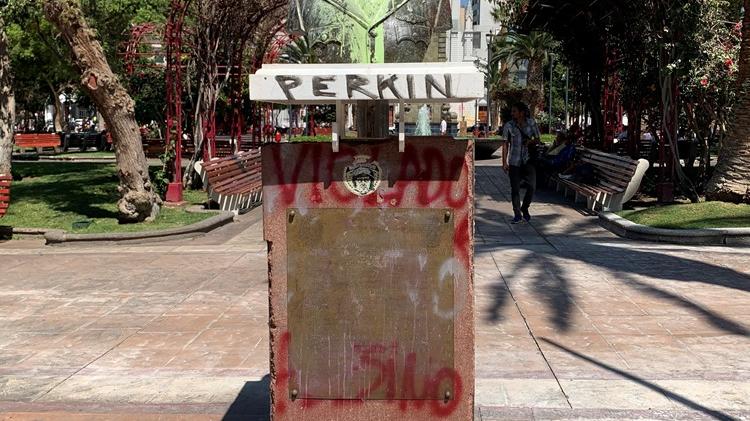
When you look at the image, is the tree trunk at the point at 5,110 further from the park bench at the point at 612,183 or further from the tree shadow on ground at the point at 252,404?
the tree shadow on ground at the point at 252,404

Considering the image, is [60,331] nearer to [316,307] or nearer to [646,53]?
[316,307]

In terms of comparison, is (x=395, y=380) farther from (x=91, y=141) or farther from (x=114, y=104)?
(x=91, y=141)

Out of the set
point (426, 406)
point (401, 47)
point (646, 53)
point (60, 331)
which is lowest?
point (60, 331)

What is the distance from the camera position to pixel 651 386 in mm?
5156

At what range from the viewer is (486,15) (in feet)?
273

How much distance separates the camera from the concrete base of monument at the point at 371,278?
344 centimetres

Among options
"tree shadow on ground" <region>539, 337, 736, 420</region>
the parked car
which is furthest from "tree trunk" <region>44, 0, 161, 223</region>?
the parked car

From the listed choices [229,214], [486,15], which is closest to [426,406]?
[229,214]

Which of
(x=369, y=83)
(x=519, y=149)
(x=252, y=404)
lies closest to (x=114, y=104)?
(x=519, y=149)

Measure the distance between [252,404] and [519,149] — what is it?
8163 millimetres

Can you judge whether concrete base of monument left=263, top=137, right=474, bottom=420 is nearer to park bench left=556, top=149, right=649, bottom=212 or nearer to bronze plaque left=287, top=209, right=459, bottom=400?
bronze plaque left=287, top=209, right=459, bottom=400

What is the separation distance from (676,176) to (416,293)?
41.8 ft

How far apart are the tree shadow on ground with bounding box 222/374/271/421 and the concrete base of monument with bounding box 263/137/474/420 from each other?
4.07 feet

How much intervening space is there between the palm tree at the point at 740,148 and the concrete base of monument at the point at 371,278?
406 inches
